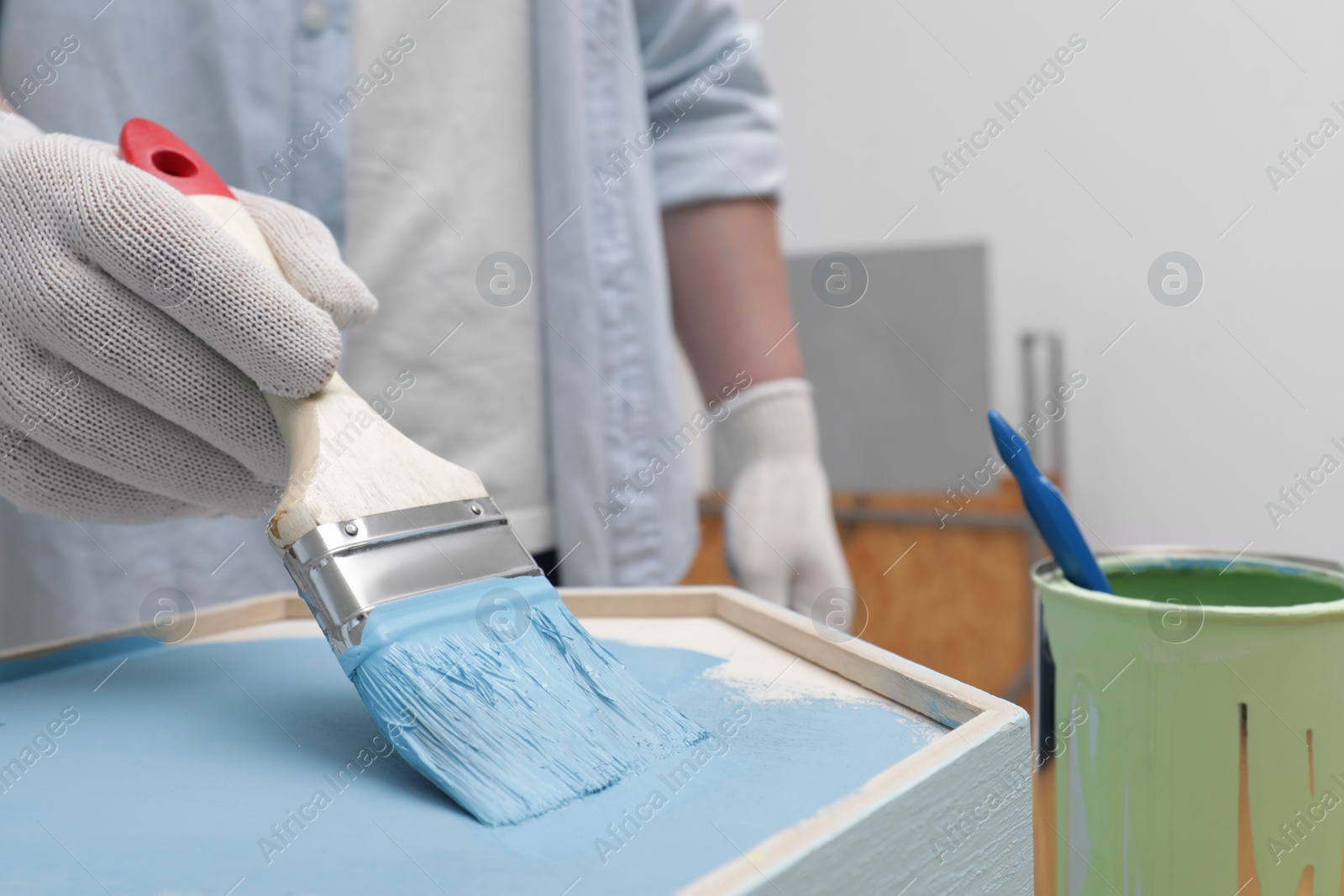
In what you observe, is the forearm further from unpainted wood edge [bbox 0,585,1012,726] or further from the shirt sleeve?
unpainted wood edge [bbox 0,585,1012,726]

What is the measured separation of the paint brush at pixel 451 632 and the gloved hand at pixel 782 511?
509 mm

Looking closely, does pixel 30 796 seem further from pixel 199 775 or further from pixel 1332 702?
pixel 1332 702

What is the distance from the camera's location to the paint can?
0.29 meters

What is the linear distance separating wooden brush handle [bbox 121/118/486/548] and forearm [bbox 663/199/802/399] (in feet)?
1.66

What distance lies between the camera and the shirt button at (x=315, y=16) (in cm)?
71

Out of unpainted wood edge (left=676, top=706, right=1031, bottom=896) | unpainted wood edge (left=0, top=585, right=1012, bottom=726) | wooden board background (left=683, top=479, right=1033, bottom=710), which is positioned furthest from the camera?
wooden board background (left=683, top=479, right=1033, bottom=710)

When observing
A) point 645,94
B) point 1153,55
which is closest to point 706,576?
point 645,94

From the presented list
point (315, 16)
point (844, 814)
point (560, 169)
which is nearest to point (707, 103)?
point (560, 169)

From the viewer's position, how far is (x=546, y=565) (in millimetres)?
839

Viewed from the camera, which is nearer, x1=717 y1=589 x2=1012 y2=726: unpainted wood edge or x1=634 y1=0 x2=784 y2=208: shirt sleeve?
x1=717 y1=589 x2=1012 y2=726: unpainted wood edge

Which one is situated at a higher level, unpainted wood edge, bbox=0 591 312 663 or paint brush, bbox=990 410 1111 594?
paint brush, bbox=990 410 1111 594

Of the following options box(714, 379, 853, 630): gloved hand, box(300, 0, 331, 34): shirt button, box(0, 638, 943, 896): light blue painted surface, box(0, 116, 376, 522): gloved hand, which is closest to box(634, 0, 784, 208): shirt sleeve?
box(714, 379, 853, 630): gloved hand

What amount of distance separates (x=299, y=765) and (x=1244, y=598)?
15.2 inches

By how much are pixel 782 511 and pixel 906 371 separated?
109 cm
